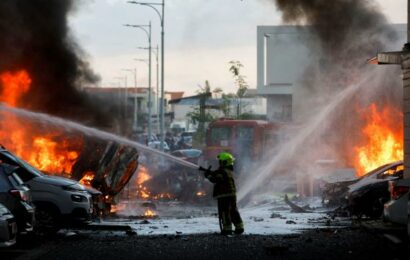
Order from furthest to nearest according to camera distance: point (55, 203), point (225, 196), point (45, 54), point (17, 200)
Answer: point (45, 54)
point (225, 196)
point (55, 203)
point (17, 200)

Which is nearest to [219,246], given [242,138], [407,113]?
[407,113]

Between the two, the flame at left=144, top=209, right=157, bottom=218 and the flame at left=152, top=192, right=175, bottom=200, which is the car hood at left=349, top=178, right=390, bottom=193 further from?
the flame at left=152, top=192, right=175, bottom=200

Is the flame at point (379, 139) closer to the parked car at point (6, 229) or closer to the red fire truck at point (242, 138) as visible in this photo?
the red fire truck at point (242, 138)

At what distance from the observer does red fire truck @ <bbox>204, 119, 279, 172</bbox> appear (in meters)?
27.9

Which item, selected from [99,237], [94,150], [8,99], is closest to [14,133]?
[8,99]

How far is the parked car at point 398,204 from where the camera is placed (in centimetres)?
1205

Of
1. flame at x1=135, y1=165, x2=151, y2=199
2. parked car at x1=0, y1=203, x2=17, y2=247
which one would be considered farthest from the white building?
parked car at x1=0, y1=203, x2=17, y2=247

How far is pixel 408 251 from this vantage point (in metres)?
10.7

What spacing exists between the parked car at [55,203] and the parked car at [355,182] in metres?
6.23

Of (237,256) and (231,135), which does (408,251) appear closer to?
(237,256)

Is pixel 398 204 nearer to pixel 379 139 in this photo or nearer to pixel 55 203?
pixel 55 203

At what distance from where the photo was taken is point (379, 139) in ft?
87.1

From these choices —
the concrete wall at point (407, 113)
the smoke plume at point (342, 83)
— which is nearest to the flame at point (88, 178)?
the concrete wall at point (407, 113)

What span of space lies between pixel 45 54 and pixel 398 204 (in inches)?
521
